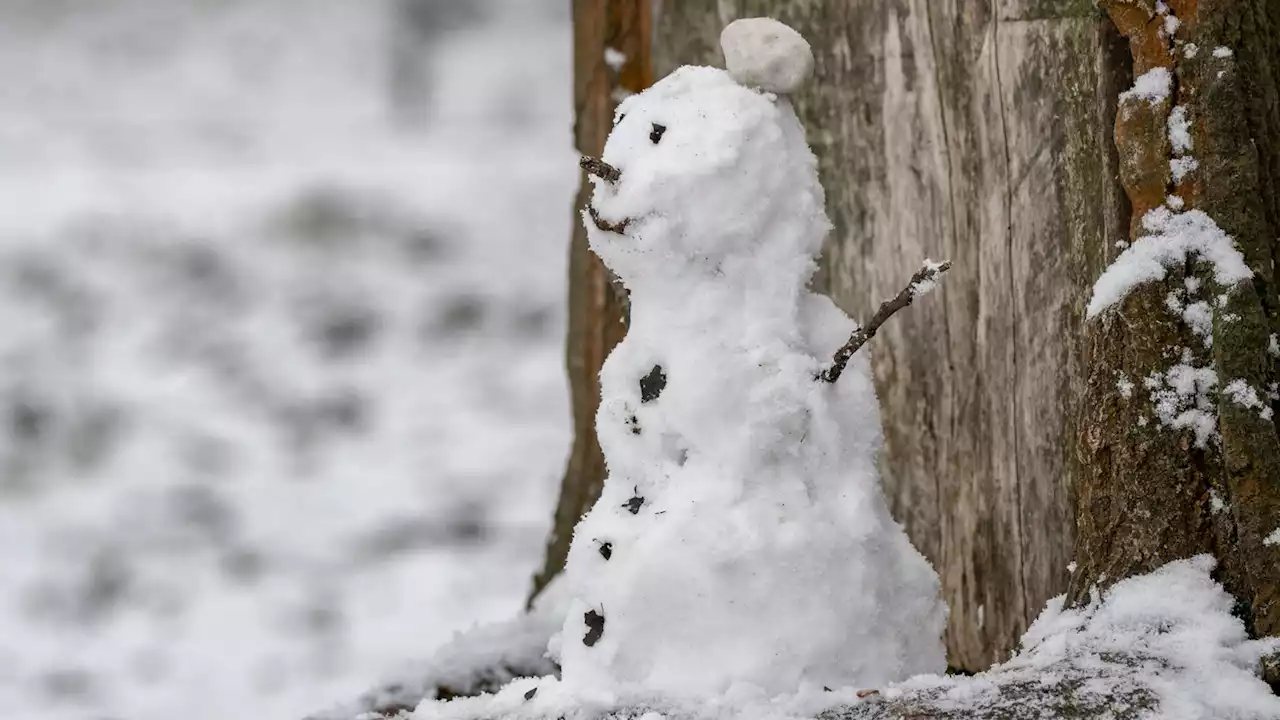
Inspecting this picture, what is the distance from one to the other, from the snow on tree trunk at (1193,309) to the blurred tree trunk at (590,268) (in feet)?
2.95

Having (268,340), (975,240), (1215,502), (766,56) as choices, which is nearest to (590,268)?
(975,240)

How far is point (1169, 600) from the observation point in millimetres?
1240

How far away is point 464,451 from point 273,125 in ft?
5.79

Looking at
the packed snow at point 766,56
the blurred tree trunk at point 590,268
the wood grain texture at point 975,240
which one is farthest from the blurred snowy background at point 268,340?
the packed snow at point 766,56

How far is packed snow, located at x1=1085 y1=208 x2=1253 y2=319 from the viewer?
1266 mm

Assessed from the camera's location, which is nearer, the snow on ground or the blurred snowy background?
the snow on ground

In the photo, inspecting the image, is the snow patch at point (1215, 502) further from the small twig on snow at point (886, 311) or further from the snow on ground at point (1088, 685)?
the small twig on snow at point (886, 311)

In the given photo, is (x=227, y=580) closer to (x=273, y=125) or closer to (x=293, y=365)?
(x=293, y=365)

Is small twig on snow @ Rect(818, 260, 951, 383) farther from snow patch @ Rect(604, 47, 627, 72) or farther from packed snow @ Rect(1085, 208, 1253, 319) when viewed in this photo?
Answer: snow patch @ Rect(604, 47, 627, 72)

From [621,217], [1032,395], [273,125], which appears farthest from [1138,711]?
[273,125]

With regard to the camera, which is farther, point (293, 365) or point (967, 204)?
point (293, 365)

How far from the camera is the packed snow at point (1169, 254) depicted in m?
1.27

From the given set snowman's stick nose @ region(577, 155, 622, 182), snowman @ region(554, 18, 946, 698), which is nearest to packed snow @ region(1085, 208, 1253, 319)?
snowman @ region(554, 18, 946, 698)

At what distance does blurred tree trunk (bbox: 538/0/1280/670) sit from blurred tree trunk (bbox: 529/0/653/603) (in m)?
0.14
